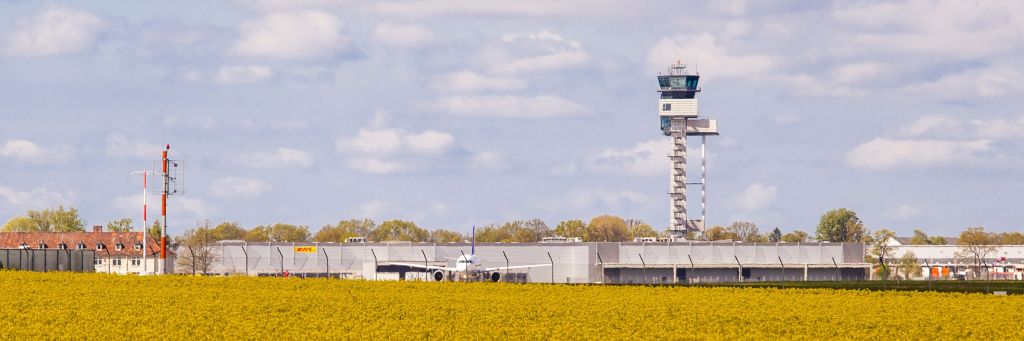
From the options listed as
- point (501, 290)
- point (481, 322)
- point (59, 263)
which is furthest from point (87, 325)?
point (59, 263)

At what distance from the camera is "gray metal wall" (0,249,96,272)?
135875 millimetres

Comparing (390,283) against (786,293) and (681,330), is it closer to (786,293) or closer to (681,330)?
(786,293)

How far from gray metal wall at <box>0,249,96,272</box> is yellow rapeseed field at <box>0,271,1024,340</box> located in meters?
34.7

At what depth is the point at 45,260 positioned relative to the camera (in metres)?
136

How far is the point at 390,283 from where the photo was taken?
345 feet

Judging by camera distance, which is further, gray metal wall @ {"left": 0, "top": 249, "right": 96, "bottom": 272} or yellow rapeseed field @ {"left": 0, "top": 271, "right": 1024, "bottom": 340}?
gray metal wall @ {"left": 0, "top": 249, "right": 96, "bottom": 272}

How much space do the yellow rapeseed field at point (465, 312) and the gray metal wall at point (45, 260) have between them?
34.7 meters

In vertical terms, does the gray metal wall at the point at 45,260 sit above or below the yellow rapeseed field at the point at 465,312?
above

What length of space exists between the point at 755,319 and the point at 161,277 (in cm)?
5294

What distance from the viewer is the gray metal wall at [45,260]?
13588 centimetres

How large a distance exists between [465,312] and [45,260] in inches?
3130

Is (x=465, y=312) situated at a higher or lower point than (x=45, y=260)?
lower

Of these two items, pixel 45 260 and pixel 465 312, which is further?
pixel 45 260

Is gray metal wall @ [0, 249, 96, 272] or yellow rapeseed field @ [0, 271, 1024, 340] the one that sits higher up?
gray metal wall @ [0, 249, 96, 272]
